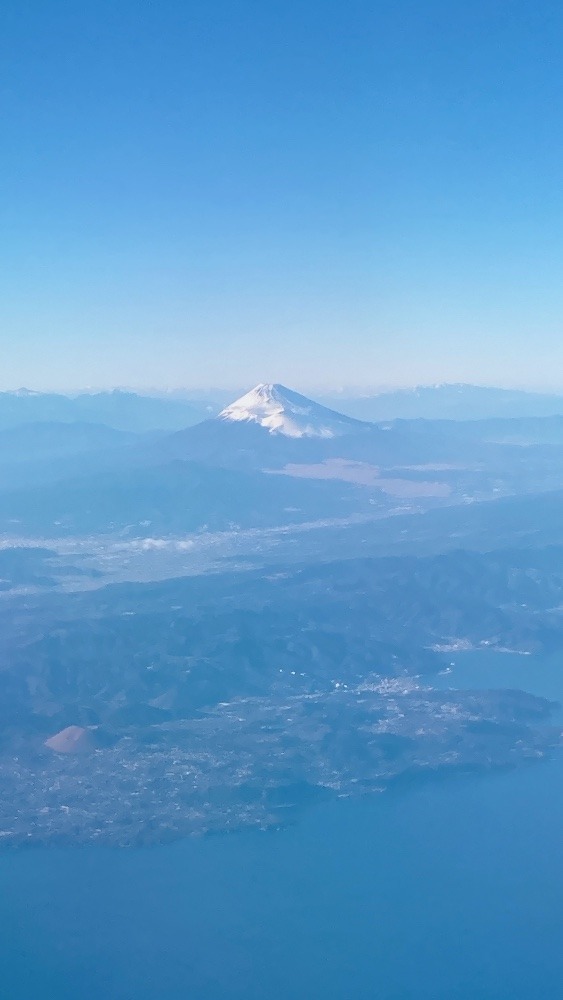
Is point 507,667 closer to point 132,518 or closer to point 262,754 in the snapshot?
point 262,754

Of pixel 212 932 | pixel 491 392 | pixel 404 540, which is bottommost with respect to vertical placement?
pixel 212 932

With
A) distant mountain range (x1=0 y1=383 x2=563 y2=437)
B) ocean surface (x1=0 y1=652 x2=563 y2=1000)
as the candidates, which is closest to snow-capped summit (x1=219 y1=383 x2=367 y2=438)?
distant mountain range (x1=0 y1=383 x2=563 y2=437)

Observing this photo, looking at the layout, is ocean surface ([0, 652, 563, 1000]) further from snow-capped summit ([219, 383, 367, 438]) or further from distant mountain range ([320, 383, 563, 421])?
distant mountain range ([320, 383, 563, 421])

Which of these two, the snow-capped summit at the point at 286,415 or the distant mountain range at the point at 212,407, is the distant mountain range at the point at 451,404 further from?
the snow-capped summit at the point at 286,415

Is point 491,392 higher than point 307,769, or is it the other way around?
point 491,392

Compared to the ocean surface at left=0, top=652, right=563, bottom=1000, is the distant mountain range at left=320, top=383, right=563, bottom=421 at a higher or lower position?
higher

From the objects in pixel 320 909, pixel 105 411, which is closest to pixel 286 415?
pixel 105 411

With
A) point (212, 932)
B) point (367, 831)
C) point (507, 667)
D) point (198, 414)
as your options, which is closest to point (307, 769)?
point (367, 831)

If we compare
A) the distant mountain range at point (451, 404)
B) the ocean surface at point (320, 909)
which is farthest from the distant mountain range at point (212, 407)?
the ocean surface at point (320, 909)

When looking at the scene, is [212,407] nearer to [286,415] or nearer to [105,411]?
[105,411]
